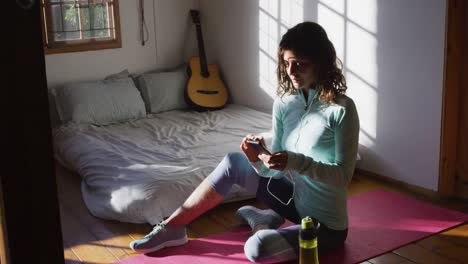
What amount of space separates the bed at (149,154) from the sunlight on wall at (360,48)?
606 millimetres

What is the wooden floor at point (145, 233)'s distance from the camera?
2523 millimetres

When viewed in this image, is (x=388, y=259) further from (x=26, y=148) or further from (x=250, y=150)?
(x=26, y=148)

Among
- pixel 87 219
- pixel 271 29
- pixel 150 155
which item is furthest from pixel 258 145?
pixel 271 29

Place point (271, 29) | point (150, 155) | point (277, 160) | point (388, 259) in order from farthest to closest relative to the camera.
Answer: point (271, 29) < point (150, 155) < point (388, 259) < point (277, 160)

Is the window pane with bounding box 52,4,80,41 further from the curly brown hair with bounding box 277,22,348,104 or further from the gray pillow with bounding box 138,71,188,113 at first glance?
the curly brown hair with bounding box 277,22,348,104

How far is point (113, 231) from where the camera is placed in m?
2.85

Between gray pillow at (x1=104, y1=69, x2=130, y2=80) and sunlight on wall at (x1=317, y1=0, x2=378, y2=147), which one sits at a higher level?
sunlight on wall at (x1=317, y1=0, x2=378, y2=147)

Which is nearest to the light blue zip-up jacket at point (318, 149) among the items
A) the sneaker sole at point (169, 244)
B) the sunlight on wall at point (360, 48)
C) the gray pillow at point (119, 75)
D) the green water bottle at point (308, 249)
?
the sneaker sole at point (169, 244)

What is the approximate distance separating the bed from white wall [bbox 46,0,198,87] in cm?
37

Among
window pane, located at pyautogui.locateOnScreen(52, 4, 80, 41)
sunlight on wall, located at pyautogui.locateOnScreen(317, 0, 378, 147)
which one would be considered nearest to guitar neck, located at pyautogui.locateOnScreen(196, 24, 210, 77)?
window pane, located at pyautogui.locateOnScreen(52, 4, 80, 41)

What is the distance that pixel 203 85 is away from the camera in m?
4.68

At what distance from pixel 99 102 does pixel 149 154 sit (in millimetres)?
1027

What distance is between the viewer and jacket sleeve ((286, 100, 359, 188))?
2.20m

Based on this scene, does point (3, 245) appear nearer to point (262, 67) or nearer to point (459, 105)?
point (459, 105)
